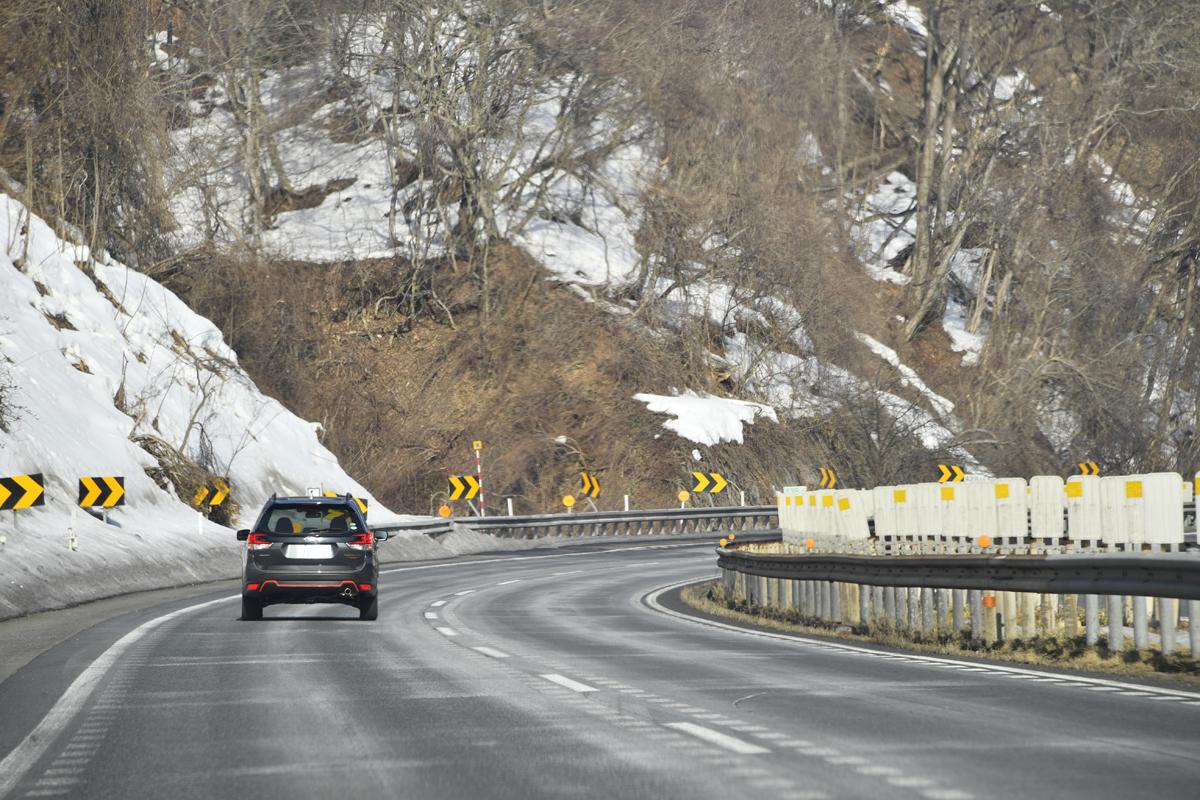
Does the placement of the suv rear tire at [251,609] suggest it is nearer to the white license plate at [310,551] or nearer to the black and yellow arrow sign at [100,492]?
the white license plate at [310,551]

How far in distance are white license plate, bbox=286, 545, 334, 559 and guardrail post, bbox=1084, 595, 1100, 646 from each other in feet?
31.4

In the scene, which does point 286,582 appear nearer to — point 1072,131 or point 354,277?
point 354,277

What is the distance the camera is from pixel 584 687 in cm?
1184

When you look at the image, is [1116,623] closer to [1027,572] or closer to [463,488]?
[1027,572]

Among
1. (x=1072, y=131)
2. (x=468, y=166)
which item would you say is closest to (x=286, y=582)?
(x=468, y=166)

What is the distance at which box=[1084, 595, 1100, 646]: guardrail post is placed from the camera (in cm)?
1420

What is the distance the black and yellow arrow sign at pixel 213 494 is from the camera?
125ft

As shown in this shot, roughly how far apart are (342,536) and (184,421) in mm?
26284

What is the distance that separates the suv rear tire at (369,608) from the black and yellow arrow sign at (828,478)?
34.1m

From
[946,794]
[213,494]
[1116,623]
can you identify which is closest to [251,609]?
[1116,623]

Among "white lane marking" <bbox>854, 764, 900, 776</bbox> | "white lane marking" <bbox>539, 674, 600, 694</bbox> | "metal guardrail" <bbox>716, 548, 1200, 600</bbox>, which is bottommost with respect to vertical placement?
"white lane marking" <bbox>539, 674, 600, 694</bbox>

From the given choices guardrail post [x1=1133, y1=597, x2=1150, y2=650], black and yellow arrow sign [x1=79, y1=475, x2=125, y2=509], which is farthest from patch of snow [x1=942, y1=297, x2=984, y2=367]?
guardrail post [x1=1133, y1=597, x2=1150, y2=650]

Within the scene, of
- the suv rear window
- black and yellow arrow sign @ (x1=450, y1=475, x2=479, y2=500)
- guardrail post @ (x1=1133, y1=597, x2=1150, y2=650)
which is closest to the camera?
guardrail post @ (x1=1133, y1=597, x2=1150, y2=650)

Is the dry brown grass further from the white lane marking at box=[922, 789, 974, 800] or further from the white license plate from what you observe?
the white lane marking at box=[922, 789, 974, 800]
